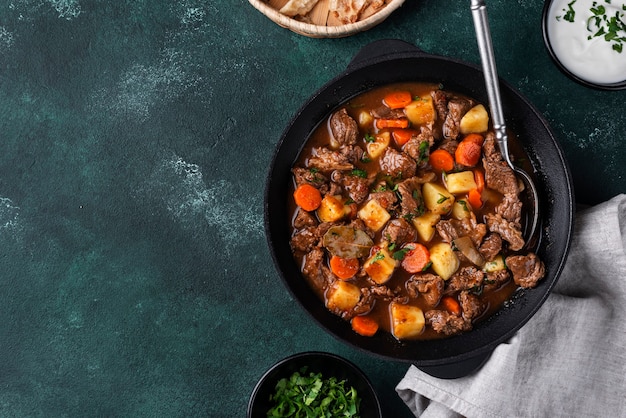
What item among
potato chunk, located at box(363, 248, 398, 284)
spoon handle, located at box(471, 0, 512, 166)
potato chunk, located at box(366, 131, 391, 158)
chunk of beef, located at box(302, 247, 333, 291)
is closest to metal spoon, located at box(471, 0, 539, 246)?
spoon handle, located at box(471, 0, 512, 166)

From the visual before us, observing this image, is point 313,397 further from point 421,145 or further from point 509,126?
point 509,126

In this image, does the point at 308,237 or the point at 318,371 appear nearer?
the point at 308,237

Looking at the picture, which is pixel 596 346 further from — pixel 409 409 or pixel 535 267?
pixel 409 409

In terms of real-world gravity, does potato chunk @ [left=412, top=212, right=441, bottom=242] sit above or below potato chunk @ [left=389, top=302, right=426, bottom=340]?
above

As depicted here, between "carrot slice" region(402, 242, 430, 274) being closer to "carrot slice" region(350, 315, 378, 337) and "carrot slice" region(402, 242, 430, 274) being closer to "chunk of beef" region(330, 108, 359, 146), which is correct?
"carrot slice" region(350, 315, 378, 337)

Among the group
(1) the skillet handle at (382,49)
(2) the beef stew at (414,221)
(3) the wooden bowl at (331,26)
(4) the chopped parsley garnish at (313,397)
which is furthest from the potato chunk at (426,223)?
(3) the wooden bowl at (331,26)

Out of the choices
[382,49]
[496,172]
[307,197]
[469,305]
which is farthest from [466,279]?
Result: [382,49]

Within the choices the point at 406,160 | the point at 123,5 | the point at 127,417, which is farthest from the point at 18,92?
the point at 406,160
